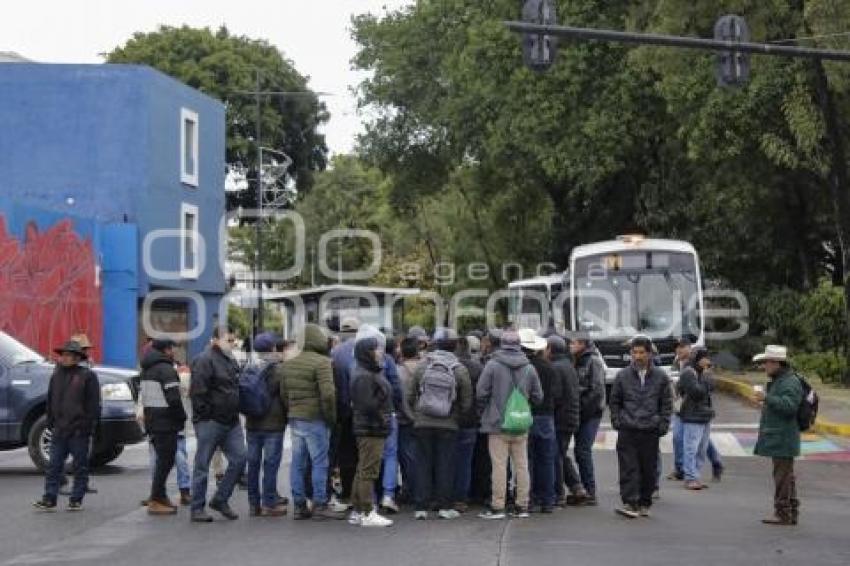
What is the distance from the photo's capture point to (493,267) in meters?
58.4

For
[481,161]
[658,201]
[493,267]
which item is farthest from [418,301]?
[658,201]

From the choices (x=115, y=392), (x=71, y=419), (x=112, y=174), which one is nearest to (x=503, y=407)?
(x=71, y=419)

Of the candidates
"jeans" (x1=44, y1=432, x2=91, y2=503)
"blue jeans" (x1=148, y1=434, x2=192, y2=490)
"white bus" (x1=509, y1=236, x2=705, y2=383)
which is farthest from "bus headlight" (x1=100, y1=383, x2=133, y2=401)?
→ "white bus" (x1=509, y1=236, x2=705, y2=383)

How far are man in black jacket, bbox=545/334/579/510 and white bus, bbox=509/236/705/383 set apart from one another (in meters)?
15.2

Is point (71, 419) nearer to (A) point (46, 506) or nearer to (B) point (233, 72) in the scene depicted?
(A) point (46, 506)

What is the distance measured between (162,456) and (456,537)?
309 centimetres

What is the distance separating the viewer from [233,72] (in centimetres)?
5984

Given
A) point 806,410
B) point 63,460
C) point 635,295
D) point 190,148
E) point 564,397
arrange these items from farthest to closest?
1. point 190,148
2. point 635,295
3. point 63,460
4. point 564,397
5. point 806,410

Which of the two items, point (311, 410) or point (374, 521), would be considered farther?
point (311, 410)

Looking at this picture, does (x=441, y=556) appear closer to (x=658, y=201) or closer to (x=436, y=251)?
(x=658, y=201)

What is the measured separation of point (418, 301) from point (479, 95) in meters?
34.0

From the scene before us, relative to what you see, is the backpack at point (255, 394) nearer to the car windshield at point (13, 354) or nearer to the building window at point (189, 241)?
the car windshield at point (13, 354)

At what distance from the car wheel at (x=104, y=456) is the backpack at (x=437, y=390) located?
232 inches

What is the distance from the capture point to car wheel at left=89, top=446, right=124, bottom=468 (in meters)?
16.8
